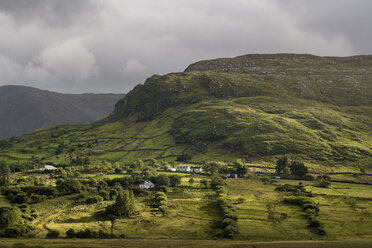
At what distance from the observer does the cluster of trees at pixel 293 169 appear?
501 ft

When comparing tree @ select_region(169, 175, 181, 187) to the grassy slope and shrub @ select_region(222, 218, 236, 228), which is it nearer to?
the grassy slope

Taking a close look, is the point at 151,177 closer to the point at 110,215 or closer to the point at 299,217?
the point at 110,215

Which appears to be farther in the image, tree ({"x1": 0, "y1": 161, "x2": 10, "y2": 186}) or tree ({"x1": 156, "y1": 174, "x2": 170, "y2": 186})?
tree ({"x1": 0, "y1": 161, "x2": 10, "y2": 186})

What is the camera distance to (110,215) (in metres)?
90.9

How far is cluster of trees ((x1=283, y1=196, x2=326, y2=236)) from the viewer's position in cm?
7707

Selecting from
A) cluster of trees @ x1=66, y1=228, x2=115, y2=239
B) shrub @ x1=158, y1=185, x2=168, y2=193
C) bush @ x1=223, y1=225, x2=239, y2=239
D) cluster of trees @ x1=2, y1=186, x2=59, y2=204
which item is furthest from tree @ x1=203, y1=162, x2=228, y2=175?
cluster of trees @ x1=66, y1=228, x2=115, y2=239

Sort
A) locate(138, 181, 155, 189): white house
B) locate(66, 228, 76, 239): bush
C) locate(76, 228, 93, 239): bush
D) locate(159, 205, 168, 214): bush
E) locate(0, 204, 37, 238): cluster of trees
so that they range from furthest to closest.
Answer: locate(138, 181, 155, 189): white house, locate(159, 205, 168, 214): bush, locate(66, 228, 76, 239): bush, locate(76, 228, 93, 239): bush, locate(0, 204, 37, 238): cluster of trees

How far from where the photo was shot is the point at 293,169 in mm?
156250

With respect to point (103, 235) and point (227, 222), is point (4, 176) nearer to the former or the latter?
point (103, 235)

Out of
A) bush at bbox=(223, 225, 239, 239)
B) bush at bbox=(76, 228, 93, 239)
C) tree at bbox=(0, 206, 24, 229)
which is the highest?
tree at bbox=(0, 206, 24, 229)

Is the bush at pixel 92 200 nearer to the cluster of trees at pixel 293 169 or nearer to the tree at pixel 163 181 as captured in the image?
the tree at pixel 163 181

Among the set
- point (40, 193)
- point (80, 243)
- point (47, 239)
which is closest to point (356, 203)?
point (80, 243)

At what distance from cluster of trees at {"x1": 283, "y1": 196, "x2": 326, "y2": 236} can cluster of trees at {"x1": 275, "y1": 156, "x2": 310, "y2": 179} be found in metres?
53.7

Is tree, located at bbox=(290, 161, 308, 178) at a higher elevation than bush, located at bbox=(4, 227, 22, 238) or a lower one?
higher
